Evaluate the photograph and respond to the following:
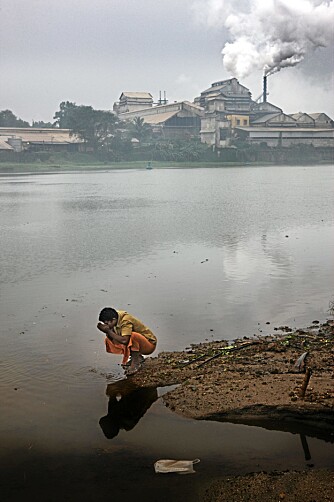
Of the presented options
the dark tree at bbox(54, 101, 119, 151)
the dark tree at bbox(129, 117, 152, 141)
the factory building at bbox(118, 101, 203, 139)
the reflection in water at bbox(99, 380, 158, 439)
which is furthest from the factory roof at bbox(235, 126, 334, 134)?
the reflection in water at bbox(99, 380, 158, 439)

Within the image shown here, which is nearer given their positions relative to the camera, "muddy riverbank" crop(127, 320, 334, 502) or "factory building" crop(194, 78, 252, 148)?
"muddy riverbank" crop(127, 320, 334, 502)

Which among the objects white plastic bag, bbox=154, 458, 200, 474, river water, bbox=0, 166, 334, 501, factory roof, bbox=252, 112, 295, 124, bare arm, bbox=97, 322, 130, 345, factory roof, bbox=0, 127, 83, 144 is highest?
factory roof, bbox=252, 112, 295, 124

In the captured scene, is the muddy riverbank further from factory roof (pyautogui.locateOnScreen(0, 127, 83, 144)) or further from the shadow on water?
factory roof (pyautogui.locateOnScreen(0, 127, 83, 144))

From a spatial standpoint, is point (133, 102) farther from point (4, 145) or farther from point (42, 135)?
point (4, 145)

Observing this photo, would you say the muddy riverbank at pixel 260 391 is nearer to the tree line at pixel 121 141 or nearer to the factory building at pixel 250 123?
the tree line at pixel 121 141

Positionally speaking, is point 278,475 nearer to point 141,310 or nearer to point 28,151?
point 141,310

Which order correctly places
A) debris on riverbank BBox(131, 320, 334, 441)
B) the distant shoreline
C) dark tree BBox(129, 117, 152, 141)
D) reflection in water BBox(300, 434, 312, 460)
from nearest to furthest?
reflection in water BBox(300, 434, 312, 460), debris on riverbank BBox(131, 320, 334, 441), the distant shoreline, dark tree BBox(129, 117, 152, 141)

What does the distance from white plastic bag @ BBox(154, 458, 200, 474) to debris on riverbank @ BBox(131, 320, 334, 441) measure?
2.28 ft

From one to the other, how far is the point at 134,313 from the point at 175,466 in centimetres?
449

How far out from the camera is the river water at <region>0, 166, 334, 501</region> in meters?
4.48

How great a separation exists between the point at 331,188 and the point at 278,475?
3237 cm

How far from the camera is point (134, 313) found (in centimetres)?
880

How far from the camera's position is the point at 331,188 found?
1378 inches

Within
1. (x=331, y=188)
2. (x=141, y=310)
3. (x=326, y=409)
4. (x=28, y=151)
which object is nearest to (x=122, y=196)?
(x=331, y=188)
